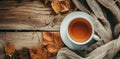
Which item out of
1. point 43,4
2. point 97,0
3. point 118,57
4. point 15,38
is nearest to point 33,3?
point 43,4

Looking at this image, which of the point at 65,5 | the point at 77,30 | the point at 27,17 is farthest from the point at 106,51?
the point at 27,17

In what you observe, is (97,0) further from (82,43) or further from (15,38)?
(15,38)

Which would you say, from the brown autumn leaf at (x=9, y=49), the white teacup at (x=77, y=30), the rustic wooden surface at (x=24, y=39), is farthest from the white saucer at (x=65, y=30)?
the brown autumn leaf at (x=9, y=49)

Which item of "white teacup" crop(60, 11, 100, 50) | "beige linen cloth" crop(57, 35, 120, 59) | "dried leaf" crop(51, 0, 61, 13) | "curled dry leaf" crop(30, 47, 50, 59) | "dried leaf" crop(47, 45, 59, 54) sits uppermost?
"dried leaf" crop(51, 0, 61, 13)

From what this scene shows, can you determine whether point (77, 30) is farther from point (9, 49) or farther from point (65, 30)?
point (9, 49)

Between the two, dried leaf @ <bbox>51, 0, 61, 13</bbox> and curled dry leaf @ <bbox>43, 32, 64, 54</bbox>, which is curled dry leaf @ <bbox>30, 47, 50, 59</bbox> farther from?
dried leaf @ <bbox>51, 0, 61, 13</bbox>

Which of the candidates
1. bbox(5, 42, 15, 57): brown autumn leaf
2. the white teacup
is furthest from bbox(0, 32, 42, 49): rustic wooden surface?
the white teacup
